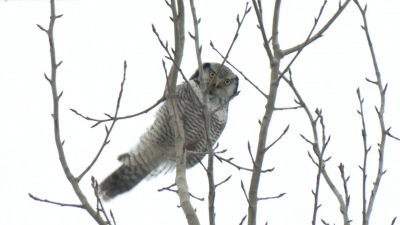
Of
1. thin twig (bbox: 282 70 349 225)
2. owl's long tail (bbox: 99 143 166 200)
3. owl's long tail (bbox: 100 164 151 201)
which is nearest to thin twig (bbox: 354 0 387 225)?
thin twig (bbox: 282 70 349 225)

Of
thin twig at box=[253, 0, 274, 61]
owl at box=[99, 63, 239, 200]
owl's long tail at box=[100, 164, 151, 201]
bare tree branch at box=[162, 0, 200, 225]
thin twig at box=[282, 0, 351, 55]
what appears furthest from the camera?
owl's long tail at box=[100, 164, 151, 201]

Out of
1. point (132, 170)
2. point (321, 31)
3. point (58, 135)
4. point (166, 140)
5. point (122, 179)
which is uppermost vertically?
point (166, 140)

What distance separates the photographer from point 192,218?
3.06 meters

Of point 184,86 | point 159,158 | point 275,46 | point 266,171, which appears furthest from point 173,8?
point 159,158

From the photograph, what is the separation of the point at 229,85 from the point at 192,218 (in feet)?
13.3

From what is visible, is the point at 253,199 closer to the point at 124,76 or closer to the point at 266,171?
the point at 266,171

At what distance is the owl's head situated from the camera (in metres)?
6.82

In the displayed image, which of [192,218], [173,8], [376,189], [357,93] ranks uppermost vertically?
[173,8]

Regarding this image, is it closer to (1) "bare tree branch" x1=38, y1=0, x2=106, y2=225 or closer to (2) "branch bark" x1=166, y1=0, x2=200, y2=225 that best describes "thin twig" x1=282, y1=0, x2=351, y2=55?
(2) "branch bark" x1=166, y1=0, x2=200, y2=225

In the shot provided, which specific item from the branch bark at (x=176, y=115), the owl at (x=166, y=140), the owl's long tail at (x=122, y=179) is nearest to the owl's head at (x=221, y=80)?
the owl at (x=166, y=140)

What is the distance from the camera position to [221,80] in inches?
270

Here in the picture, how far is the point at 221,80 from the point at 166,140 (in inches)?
48.1

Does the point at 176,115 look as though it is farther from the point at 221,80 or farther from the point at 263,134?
the point at 221,80

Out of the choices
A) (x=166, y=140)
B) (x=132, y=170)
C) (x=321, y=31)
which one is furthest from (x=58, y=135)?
(x=132, y=170)
